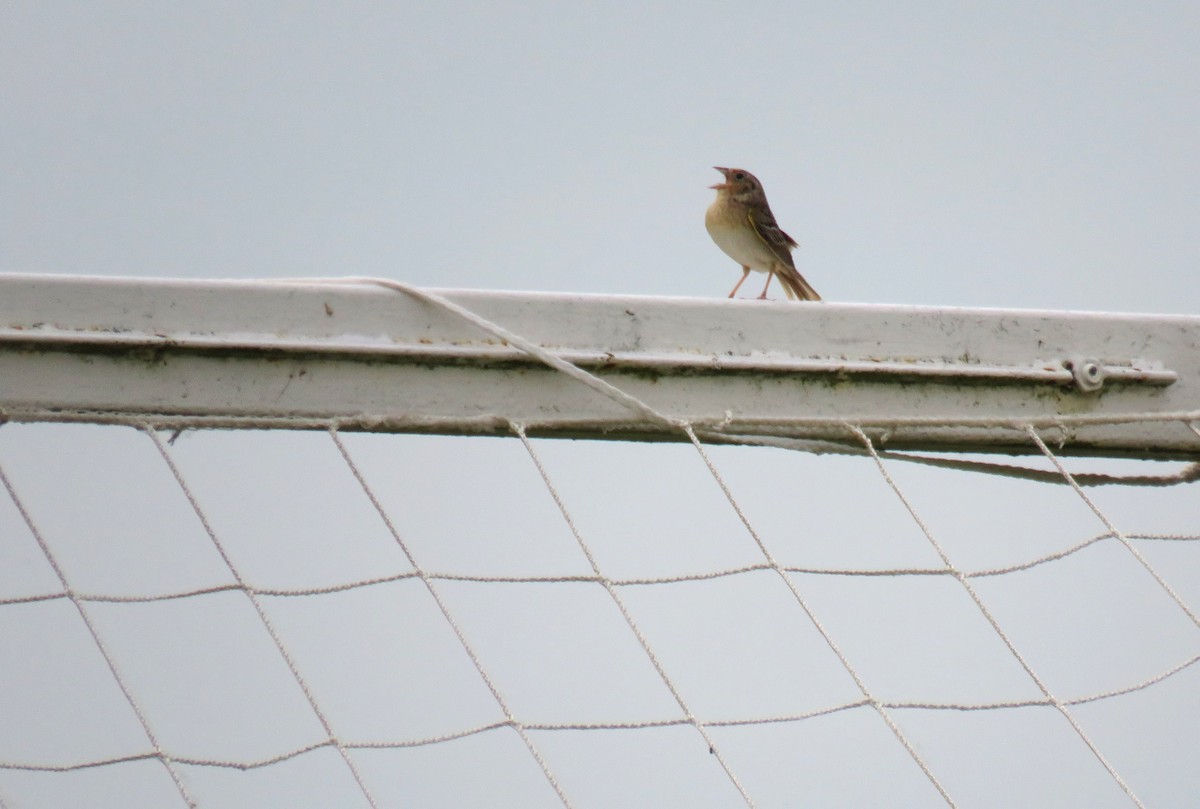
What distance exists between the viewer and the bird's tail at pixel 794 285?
15.9ft

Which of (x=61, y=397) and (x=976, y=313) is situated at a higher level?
(x=976, y=313)

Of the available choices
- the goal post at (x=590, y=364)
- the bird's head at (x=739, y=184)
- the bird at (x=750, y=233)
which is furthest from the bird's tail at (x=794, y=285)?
the goal post at (x=590, y=364)

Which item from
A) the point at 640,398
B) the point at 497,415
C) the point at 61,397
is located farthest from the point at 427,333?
the point at 61,397

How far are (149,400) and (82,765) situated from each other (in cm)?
63

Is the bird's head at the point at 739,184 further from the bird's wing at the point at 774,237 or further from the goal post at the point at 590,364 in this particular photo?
the goal post at the point at 590,364

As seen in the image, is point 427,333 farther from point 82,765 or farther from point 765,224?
point 765,224

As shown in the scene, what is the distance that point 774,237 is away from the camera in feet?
16.3

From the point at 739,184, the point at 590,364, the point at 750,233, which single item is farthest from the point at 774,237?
the point at 590,364

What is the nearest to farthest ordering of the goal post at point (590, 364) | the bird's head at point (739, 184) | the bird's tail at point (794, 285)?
the goal post at point (590, 364) < the bird's tail at point (794, 285) < the bird's head at point (739, 184)

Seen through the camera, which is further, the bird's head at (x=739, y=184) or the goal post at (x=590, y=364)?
the bird's head at (x=739, y=184)

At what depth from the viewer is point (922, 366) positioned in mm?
2309

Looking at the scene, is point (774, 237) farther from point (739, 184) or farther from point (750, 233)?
point (739, 184)

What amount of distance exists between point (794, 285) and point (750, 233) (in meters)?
0.26

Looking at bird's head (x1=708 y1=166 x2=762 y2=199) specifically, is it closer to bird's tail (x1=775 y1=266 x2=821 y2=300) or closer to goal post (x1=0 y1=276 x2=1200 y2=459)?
bird's tail (x1=775 y1=266 x2=821 y2=300)
